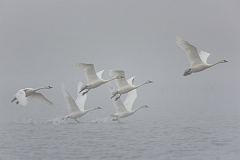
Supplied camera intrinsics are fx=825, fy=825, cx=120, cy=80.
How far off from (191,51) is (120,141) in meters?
8.28

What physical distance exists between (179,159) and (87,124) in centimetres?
932

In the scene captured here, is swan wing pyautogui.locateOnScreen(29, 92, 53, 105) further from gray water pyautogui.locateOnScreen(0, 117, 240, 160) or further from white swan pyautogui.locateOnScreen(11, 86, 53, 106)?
gray water pyautogui.locateOnScreen(0, 117, 240, 160)

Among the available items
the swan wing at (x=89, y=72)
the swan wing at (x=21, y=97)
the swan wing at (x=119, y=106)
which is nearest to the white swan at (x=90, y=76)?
the swan wing at (x=89, y=72)

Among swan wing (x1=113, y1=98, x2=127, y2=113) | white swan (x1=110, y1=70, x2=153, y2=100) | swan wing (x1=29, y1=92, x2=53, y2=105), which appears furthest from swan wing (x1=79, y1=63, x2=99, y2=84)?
swan wing (x1=113, y1=98, x2=127, y2=113)

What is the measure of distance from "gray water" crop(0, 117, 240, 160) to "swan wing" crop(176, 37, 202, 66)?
4.75 meters

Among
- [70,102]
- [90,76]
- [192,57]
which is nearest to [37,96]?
[90,76]

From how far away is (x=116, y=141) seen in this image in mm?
24016

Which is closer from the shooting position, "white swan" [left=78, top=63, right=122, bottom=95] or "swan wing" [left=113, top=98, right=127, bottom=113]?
"white swan" [left=78, top=63, right=122, bottom=95]

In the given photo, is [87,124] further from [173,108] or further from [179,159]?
[173,108]

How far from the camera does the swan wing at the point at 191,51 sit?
52.6 feet

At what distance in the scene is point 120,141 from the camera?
79.1 feet

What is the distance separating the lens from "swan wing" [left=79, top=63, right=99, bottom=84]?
1714cm

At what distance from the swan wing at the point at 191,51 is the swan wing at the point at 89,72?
6.77 ft

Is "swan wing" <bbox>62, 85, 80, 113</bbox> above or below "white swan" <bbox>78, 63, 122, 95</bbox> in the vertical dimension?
above
